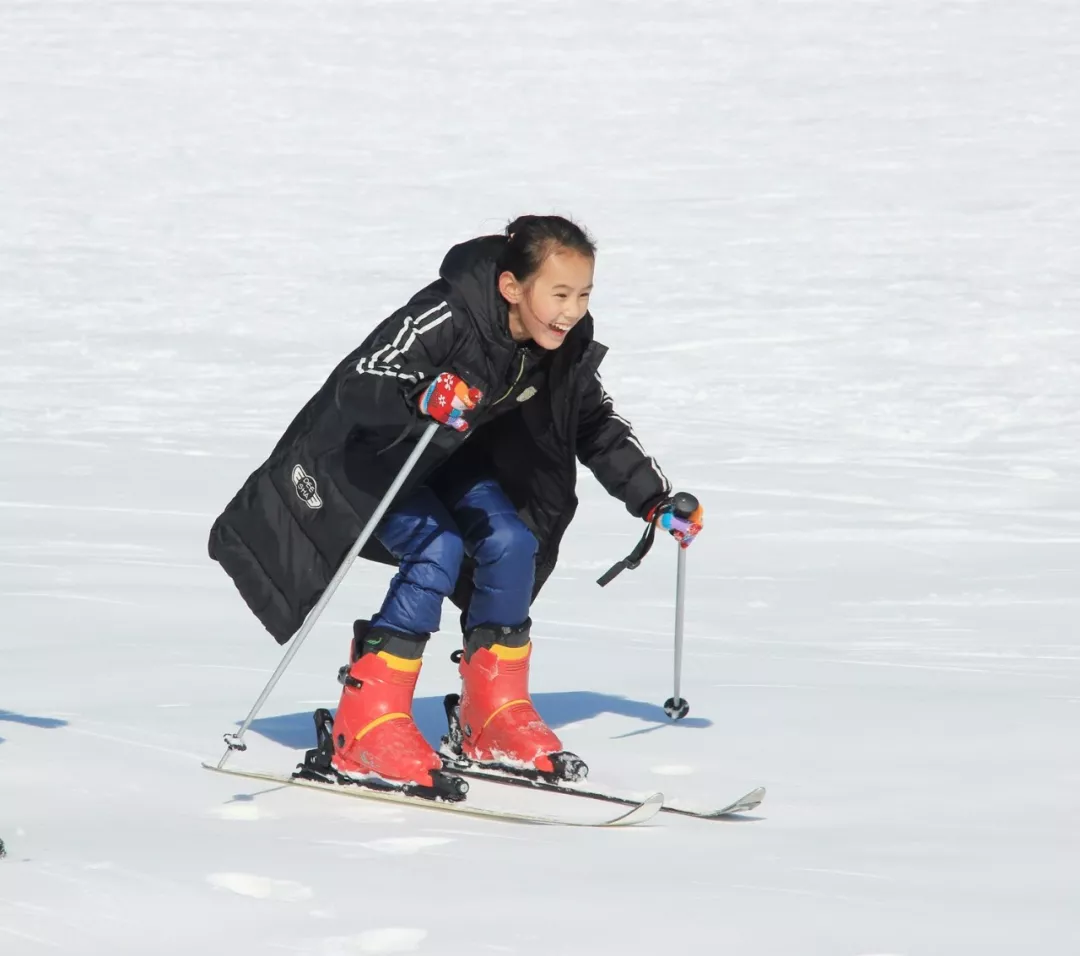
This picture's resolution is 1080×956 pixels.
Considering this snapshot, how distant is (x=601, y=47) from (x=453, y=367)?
64.8 ft

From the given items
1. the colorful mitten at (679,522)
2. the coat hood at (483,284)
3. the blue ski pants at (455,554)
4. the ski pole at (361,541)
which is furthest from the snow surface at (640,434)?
the coat hood at (483,284)

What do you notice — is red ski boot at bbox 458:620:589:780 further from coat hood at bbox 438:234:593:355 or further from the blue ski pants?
coat hood at bbox 438:234:593:355

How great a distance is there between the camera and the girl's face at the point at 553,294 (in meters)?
4.30

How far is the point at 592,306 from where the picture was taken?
46.4ft

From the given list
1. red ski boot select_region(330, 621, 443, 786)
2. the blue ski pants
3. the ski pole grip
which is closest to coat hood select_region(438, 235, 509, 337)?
the blue ski pants

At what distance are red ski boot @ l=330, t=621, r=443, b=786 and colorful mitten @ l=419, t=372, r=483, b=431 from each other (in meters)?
0.58

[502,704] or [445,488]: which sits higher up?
[445,488]

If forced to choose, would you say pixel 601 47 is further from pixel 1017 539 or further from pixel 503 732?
pixel 503 732

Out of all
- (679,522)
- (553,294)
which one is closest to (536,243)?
(553,294)

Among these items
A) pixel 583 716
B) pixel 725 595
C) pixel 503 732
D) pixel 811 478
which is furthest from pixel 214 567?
pixel 811 478

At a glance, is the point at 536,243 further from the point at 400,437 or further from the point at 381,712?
the point at 381,712

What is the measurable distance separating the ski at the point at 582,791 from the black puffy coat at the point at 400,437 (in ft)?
1.87

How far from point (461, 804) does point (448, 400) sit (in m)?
0.94

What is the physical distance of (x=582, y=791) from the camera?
4.38 m
